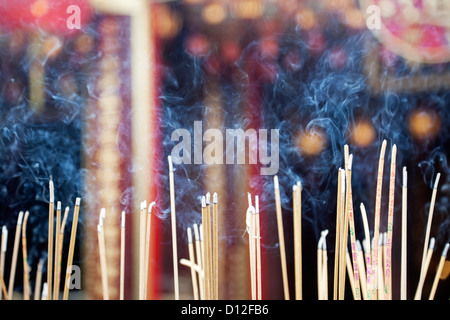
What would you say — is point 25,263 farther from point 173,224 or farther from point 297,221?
point 297,221

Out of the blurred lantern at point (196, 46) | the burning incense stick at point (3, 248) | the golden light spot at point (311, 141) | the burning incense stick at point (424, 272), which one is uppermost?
the blurred lantern at point (196, 46)

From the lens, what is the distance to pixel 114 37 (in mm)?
1492

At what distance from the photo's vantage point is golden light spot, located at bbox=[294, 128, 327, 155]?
149 cm

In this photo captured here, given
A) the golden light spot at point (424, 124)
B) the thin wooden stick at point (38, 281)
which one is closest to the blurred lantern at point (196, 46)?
the golden light spot at point (424, 124)

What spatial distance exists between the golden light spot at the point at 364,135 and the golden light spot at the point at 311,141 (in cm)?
10

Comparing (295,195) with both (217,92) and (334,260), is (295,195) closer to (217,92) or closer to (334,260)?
(334,260)

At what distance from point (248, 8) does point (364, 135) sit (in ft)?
1.96

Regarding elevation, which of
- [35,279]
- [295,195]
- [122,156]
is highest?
[122,156]

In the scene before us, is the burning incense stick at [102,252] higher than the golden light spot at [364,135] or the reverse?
the reverse

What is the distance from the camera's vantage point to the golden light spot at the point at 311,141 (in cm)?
149

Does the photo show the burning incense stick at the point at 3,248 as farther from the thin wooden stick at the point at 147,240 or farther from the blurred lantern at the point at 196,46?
the blurred lantern at the point at 196,46

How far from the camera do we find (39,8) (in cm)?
149

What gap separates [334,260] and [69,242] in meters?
0.92
